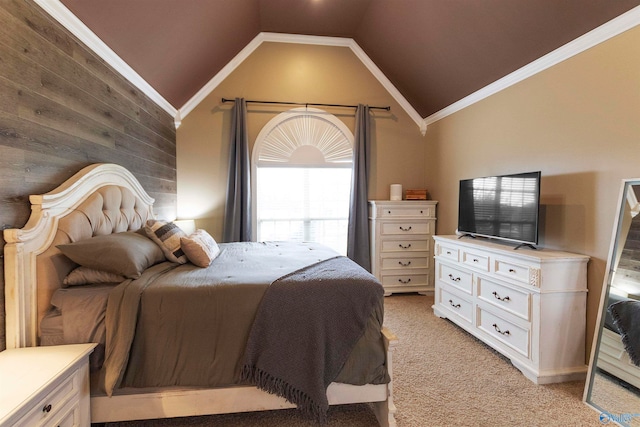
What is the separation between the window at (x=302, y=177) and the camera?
4.13m

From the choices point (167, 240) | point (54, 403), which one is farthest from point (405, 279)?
point (54, 403)

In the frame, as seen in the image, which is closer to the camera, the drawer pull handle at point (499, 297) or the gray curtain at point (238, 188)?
the drawer pull handle at point (499, 297)

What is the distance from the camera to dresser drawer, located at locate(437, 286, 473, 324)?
2744 millimetres

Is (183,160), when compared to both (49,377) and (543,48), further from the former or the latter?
(543,48)

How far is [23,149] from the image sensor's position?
1.51 m

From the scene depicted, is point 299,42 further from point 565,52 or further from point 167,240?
point 167,240

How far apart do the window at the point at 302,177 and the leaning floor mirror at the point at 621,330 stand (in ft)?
9.29

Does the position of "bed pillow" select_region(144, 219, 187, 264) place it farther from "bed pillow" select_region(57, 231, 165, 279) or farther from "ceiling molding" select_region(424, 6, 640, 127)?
"ceiling molding" select_region(424, 6, 640, 127)

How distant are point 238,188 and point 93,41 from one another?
2056 mm

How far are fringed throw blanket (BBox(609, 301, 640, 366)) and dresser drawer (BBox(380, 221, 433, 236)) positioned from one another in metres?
2.26

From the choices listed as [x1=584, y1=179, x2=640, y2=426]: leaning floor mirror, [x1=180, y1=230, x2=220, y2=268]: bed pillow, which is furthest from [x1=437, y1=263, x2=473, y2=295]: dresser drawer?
[x1=180, y1=230, x2=220, y2=268]: bed pillow

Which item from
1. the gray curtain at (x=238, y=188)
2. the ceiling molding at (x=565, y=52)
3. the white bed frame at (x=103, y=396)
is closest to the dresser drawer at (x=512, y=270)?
the white bed frame at (x=103, y=396)

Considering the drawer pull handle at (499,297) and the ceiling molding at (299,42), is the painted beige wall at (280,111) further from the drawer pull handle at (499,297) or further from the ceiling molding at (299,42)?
the drawer pull handle at (499,297)

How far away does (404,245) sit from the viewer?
4.00 m
